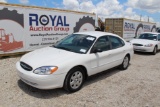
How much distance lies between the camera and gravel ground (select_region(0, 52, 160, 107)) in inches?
157

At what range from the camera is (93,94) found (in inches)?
177

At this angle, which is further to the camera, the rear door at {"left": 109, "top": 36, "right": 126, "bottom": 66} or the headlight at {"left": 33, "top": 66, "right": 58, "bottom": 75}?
the rear door at {"left": 109, "top": 36, "right": 126, "bottom": 66}

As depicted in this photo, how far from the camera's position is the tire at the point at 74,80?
14.2 ft

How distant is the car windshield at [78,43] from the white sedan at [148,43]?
6.35m

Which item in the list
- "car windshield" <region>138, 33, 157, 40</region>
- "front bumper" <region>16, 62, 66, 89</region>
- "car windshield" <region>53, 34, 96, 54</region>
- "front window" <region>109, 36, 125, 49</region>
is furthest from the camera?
"car windshield" <region>138, 33, 157, 40</region>

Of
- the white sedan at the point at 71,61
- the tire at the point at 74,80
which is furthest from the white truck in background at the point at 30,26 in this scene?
the tire at the point at 74,80

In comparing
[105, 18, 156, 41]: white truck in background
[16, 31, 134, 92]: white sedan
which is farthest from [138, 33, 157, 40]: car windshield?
[16, 31, 134, 92]: white sedan

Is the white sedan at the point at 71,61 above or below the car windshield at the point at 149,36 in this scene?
below

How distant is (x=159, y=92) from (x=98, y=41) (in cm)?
226

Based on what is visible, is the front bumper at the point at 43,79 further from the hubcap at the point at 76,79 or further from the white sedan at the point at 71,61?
the hubcap at the point at 76,79

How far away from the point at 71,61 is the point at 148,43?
7.90 m

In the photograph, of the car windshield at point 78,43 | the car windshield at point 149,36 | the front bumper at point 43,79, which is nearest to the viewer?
the front bumper at point 43,79

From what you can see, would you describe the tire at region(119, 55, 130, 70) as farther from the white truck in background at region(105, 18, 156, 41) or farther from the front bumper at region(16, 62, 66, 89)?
the white truck in background at region(105, 18, 156, 41)

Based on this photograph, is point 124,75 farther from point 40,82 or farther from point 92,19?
point 92,19
